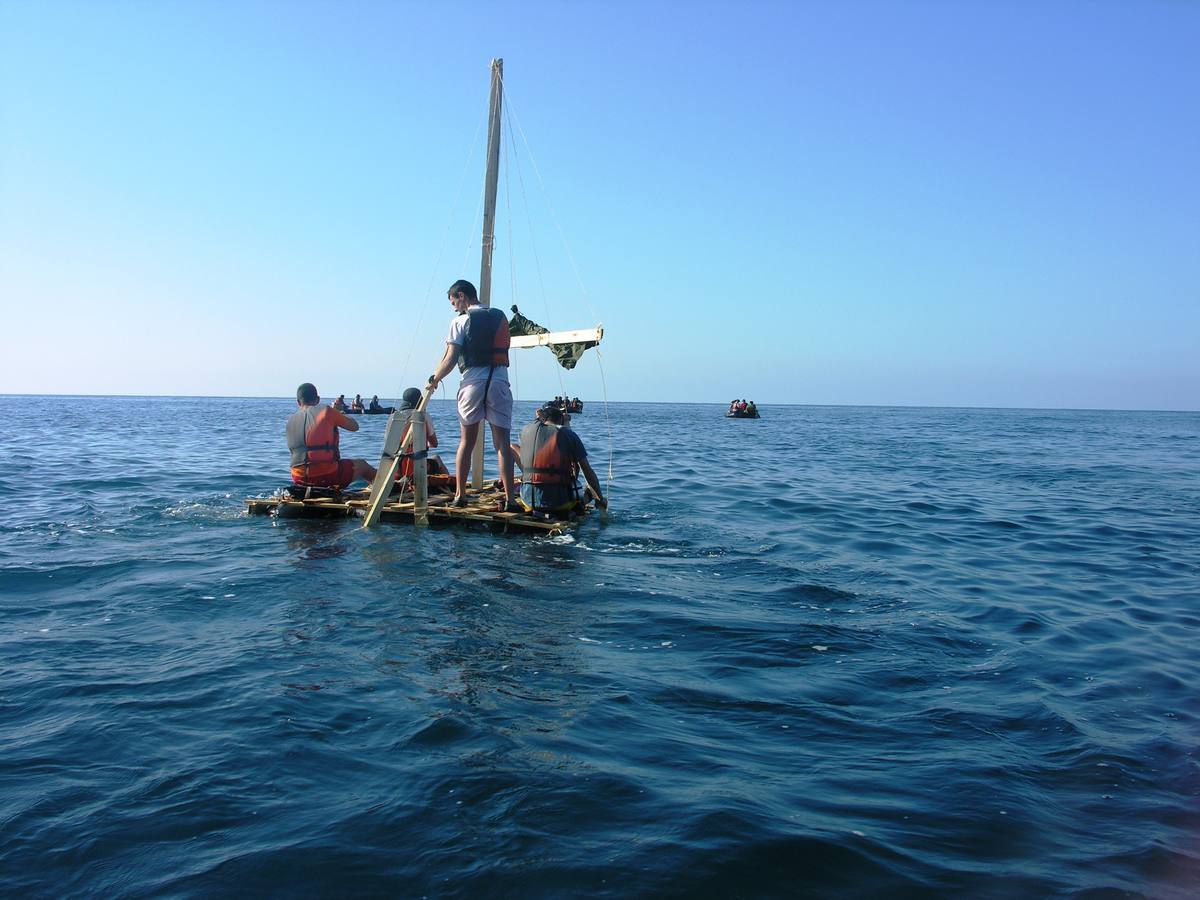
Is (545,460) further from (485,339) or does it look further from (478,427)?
(485,339)

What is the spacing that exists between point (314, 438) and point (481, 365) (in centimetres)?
283

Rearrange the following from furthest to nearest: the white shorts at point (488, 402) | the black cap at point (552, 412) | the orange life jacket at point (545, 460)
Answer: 1. the black cap at point (552, 412)
2. the orange life jacket at point (545, 460)
3. the white shorts at point (488, 402)

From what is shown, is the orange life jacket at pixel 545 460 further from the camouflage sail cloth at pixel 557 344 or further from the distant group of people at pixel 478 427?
the camouflage sail cloth at pixel 557 344

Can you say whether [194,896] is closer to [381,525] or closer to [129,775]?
[129,775]

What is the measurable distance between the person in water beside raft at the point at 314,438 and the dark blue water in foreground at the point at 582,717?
1095 millimetres

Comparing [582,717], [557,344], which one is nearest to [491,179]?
[557,344]

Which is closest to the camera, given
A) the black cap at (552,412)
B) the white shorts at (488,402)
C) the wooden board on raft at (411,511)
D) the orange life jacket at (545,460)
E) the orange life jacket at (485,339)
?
the orange life jacket at (485,339)

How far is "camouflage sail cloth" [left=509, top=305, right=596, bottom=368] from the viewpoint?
11.0 meters

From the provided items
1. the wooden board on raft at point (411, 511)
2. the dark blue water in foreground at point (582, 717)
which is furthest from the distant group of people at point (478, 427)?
the dark blue water in foreground at point (582, 717)

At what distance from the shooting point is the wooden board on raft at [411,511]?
10328 millimetres

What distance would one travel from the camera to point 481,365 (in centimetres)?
1020

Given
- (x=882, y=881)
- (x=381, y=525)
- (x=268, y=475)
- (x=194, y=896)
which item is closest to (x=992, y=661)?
(x=882, y=881)

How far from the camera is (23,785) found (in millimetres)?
3605

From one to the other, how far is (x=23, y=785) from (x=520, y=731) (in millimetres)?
2312
